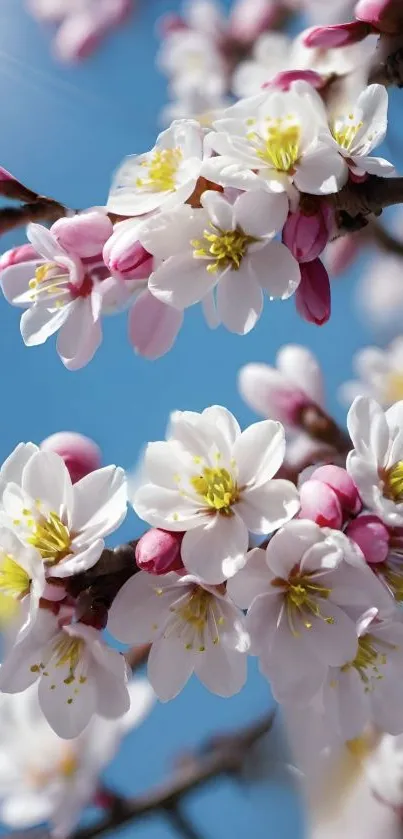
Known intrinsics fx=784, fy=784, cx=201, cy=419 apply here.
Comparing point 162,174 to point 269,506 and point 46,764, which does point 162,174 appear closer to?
point 269,506

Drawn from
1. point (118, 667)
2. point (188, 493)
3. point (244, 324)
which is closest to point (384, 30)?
point (244, 324)

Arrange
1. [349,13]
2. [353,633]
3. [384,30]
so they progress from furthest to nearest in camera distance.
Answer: [349,13] → [384,30] → [353,633]

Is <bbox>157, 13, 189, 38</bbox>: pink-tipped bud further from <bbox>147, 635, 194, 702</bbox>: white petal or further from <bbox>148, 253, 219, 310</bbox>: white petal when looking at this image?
<bbox>147, 635, 194, 702</bbox>: white petal

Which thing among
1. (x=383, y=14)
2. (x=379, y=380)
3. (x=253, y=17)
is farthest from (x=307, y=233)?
(x=253, y=17)

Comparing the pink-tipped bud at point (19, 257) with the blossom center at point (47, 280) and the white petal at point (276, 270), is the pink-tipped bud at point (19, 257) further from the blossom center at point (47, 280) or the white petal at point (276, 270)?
the white petal at point (276, 270)

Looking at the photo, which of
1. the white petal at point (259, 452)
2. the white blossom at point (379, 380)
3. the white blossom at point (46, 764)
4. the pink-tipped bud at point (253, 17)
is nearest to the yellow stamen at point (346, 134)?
the white petal at point (259, 452)

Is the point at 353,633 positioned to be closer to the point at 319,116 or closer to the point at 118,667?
the point at 118,667
